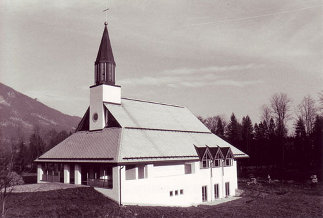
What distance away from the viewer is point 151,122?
36.3 m

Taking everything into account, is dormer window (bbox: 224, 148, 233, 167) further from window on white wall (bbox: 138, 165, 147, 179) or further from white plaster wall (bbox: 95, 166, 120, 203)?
white plaster wall (bbox: 95, 166, 120, 203)

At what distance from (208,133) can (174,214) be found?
22.1m

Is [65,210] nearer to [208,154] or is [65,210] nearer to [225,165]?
[208,154]

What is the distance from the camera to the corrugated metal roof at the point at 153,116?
110 feet

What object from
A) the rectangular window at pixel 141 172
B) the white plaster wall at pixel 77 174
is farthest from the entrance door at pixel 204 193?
the white plaster wall at pixel 77 174

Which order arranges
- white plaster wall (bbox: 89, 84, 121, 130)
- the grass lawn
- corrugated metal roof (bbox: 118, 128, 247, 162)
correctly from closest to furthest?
1. the grass lawn
2. corrugated metal roof (bbox: 118, 128, 247, 162)
3. white plaster wall (bbox: 89, 84, 121, 130)

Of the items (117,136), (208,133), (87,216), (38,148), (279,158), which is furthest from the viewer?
(38,148)

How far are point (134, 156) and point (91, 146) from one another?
17.2ft

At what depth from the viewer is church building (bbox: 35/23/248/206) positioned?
28031 millimetres

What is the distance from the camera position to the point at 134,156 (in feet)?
91.6

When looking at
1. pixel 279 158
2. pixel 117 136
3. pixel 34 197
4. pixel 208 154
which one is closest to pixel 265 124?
pixel 279 158

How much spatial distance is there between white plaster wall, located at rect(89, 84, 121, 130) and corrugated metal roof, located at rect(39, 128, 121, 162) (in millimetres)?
Result: 967

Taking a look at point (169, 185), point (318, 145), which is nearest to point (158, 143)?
point (169, 185)

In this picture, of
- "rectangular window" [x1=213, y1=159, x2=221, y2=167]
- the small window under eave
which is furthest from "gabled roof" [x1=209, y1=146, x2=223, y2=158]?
the small window under eave
